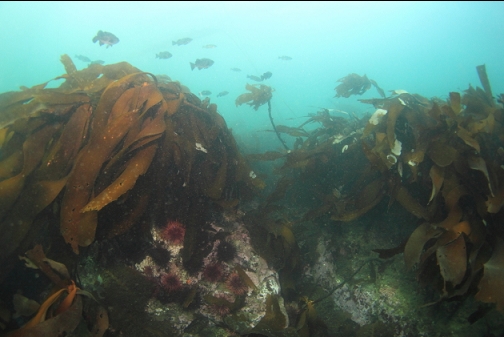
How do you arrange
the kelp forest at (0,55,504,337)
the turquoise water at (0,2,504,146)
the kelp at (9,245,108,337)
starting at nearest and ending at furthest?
the kelp at (9,245,108,337), the kelp forest at (0,55,504,337), the turquoise water at (0,2,504,146)

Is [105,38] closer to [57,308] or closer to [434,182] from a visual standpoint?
[57,308]

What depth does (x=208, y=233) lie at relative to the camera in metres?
2.03

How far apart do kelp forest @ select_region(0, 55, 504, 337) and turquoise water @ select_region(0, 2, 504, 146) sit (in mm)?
35955

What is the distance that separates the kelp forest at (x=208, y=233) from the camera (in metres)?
1.56

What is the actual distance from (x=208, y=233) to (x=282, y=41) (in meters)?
134

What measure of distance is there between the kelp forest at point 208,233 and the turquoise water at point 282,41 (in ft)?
118

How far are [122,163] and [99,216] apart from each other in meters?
0.42

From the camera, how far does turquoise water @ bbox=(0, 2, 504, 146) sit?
6600 cm

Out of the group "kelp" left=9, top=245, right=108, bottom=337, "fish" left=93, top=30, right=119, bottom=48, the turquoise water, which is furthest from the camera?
the turquoise water

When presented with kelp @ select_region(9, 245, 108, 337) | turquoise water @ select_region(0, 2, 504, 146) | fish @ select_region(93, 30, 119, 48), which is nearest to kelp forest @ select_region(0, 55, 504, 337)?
kelp @ select_region(9, 245, 108, 337)

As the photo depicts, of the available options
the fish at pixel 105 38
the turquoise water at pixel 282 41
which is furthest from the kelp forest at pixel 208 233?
the turquoise water at pixel 282 41

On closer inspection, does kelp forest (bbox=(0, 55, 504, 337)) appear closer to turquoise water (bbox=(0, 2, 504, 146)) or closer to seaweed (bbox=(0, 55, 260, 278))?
seaweed (bbox=(0, 55, 260, 278))

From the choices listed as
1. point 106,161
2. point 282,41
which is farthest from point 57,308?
point 282,41

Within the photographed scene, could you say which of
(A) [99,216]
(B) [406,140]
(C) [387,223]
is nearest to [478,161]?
(B) [406,140]
